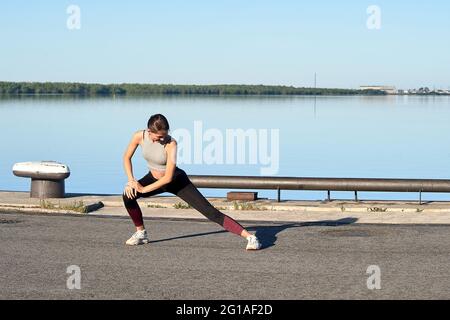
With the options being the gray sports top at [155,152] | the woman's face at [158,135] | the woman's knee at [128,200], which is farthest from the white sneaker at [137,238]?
the woman's face at [158,135]

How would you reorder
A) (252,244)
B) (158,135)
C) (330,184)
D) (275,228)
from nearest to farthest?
(158,135)
(252,244)
(275,228)
(330,184)

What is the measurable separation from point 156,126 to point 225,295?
3.11 m

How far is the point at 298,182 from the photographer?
60.5ft

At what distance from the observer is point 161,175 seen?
12914 mm

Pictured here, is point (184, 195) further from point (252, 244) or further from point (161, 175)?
point (252, 244)

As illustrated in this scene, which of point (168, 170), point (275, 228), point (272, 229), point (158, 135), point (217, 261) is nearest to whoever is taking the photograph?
point (217, 261)

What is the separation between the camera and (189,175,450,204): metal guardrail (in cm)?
1812

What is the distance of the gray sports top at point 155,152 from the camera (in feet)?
41.9

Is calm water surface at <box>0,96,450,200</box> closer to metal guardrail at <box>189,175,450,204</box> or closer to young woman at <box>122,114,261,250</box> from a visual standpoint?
metal guardrail at <box>189,175,450,204</box>

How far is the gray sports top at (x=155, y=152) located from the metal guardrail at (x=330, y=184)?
18.7 ft

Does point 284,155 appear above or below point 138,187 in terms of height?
below

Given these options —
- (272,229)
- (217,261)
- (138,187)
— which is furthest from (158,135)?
(272,229)

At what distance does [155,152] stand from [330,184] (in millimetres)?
6204

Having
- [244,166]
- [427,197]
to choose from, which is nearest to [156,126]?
[427,197]
